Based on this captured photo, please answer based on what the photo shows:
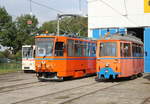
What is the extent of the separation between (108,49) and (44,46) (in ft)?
12.3

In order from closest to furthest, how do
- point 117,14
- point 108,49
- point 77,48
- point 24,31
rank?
point 108,49
point 77,48
point 117,14
point 24,31

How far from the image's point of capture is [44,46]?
17.9 meters

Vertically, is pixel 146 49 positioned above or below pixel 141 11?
below

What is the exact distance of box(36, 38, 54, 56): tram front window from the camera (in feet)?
58.2

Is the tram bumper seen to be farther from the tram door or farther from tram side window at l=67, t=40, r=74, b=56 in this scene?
the tram door

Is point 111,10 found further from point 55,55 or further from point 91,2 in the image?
point 55,55

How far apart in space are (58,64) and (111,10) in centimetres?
1518

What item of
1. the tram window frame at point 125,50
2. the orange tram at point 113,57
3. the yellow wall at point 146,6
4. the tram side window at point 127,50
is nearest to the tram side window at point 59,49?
the orange tram at point 113,57

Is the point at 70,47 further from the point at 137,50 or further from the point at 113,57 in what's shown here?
the point at 137,50

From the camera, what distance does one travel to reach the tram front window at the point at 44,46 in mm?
17734

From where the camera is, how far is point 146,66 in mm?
30031

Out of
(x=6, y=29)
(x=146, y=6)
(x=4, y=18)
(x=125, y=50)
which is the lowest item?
(x=125, y=50)

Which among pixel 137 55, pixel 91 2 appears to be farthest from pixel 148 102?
pixel 91 2

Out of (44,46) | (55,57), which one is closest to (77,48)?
(55,57)
